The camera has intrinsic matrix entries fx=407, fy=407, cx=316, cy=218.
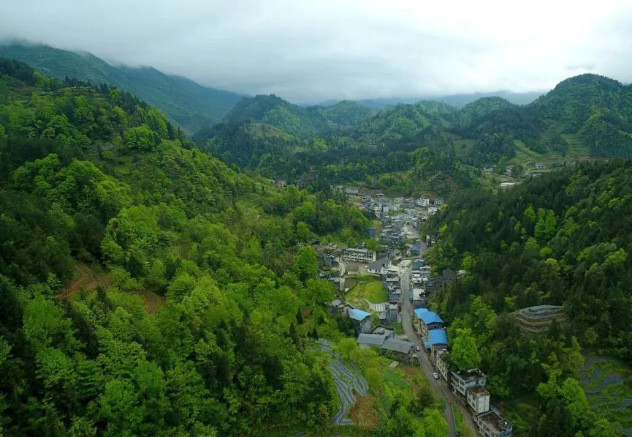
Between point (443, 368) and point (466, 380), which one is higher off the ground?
point (466, 380)

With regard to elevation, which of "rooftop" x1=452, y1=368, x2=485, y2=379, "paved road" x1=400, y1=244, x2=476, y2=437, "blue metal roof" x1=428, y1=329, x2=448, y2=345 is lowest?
"paved road" x1=400, y1=244, x2=476, y2=437

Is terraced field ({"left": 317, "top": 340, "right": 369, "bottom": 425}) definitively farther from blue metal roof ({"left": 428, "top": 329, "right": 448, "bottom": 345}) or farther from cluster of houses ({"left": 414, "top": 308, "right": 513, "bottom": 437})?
blue metal roof ({"left": 428, "top": 329, "right": 448, "bottom": 345})

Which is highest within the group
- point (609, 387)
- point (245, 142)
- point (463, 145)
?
point (463, 145)

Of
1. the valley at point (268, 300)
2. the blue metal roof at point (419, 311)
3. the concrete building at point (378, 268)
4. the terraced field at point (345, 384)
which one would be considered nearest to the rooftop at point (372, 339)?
the valley at point (268, 300)

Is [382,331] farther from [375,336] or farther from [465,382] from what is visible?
[465,382]

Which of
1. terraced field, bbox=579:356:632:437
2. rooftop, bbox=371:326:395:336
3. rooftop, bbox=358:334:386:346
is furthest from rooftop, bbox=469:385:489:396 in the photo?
rooftop, bbox=371:326:395:336

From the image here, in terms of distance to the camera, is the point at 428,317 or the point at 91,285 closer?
the point at 91,285

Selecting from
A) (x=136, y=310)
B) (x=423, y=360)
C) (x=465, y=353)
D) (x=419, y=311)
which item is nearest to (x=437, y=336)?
(x=423, y=360)
